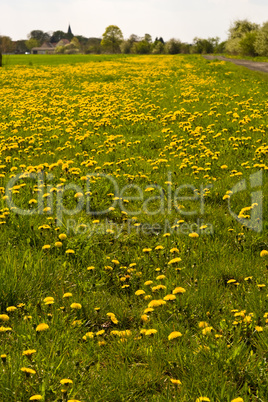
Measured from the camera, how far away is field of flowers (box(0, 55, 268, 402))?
242cm

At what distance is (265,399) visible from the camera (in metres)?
2.19

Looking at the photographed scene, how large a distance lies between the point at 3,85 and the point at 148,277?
19.8m

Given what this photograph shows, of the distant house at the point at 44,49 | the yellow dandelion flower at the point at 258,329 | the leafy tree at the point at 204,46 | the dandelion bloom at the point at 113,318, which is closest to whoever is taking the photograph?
the yellow dandelion flower at the point at 258,329

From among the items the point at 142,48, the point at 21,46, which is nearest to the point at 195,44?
the point at 142,48

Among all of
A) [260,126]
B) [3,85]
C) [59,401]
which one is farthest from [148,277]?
[3,85]

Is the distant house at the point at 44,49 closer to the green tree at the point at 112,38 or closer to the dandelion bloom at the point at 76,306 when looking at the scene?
the green tree at the point at 112,38

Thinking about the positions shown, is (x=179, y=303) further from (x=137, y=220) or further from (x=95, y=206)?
(x=95, y=206)

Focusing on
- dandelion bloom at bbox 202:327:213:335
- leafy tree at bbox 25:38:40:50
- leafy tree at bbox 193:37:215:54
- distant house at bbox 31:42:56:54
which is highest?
leafy tree at bbox 25:38:40:50

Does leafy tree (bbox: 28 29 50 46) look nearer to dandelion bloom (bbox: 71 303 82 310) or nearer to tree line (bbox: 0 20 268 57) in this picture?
tree line (bbox: 0 20 268 57)

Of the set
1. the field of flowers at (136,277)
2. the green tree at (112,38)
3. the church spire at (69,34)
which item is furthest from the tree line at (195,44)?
the church spire at (69,34)

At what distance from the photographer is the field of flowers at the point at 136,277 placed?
7.93 ft

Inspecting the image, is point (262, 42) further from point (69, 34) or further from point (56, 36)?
point (69, 34)

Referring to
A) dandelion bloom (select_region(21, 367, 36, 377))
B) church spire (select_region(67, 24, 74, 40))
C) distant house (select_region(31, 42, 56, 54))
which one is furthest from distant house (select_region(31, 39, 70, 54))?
dandelion bloom (select_region(21, 367, 36, 377))

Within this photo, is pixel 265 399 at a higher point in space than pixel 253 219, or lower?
lower
